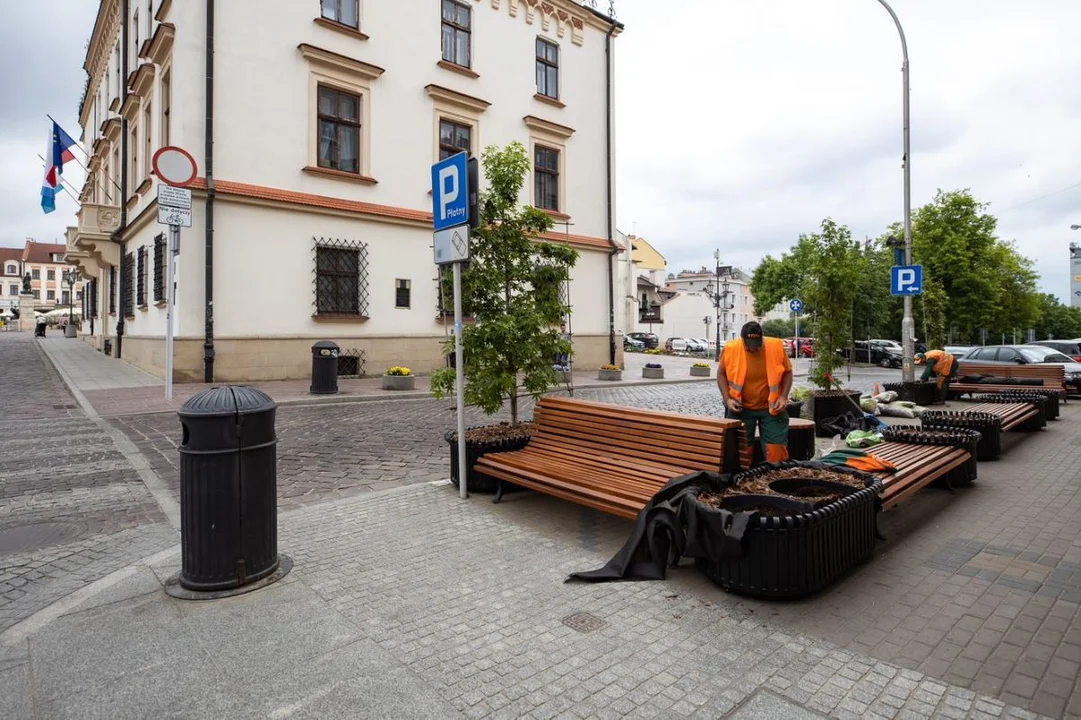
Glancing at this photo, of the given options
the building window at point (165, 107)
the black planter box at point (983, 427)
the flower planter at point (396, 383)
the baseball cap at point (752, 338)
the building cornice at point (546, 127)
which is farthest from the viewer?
the building cornice at point (546, 127)

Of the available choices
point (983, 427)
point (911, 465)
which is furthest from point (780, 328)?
point (911, 465)

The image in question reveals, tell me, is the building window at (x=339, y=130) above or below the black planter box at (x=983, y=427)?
above

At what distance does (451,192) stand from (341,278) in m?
13.6

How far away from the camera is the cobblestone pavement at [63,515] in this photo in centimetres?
417

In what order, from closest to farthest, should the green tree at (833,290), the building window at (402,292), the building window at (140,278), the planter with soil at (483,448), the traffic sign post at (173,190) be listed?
the planter with soil at (483,448)
the green tree at (833,290)
the traffic sign post at (173,190)
the building window at (402,292)
the building window at (140,278)

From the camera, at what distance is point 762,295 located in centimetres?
6888

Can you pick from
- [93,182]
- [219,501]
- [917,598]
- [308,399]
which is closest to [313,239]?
[308,399]

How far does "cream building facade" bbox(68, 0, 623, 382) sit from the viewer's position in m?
16.4

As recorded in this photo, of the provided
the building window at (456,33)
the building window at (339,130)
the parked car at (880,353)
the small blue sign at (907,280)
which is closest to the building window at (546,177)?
the building window at (456,33)

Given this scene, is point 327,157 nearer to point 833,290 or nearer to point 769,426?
point 833,290

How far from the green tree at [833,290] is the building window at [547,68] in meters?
15.3

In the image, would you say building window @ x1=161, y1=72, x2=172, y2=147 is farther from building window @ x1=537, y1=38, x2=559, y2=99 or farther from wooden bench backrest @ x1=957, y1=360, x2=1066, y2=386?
wooden bench backrest @ x1=957, y1=360, x2=1066, y2=386

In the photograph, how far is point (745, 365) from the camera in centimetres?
598

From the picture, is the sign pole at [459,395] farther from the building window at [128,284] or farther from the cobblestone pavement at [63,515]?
the building window at [128,284]
